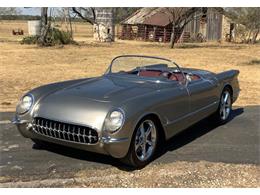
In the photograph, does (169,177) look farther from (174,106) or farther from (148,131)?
(174,106)

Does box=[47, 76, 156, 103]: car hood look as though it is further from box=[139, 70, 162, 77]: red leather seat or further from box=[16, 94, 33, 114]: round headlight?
box=[139, 70, 162, 77]: red leather seat

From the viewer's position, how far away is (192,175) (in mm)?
4613

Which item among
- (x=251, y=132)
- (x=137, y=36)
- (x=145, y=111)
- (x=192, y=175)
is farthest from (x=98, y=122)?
(x=137, y=36)

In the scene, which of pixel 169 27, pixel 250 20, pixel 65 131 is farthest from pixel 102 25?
pixel 65 131

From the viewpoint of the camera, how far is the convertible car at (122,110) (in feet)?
14.7

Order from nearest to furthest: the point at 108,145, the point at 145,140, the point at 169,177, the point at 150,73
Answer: the point at 108,145, the point at 169,177, the point at 145,140, the point at 150,73

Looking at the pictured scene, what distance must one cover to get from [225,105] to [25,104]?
3725 millimetres

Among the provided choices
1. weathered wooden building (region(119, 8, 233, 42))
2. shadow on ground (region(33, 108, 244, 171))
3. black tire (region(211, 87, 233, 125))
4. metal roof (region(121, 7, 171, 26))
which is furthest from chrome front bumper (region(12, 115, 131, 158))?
metal roof (region(121, 7, 171, 26))

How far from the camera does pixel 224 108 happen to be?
7.22m

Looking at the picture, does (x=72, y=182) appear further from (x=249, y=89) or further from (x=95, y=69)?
(x=95, y=69)

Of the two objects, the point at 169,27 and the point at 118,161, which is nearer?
the point at 118,161

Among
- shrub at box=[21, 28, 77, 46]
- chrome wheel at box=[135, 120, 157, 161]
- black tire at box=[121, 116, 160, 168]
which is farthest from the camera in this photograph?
shrub at box=[21, 28, 77, 46]

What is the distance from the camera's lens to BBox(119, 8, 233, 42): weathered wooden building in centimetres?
4691

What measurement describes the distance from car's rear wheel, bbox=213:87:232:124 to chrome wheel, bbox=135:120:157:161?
2.22m
